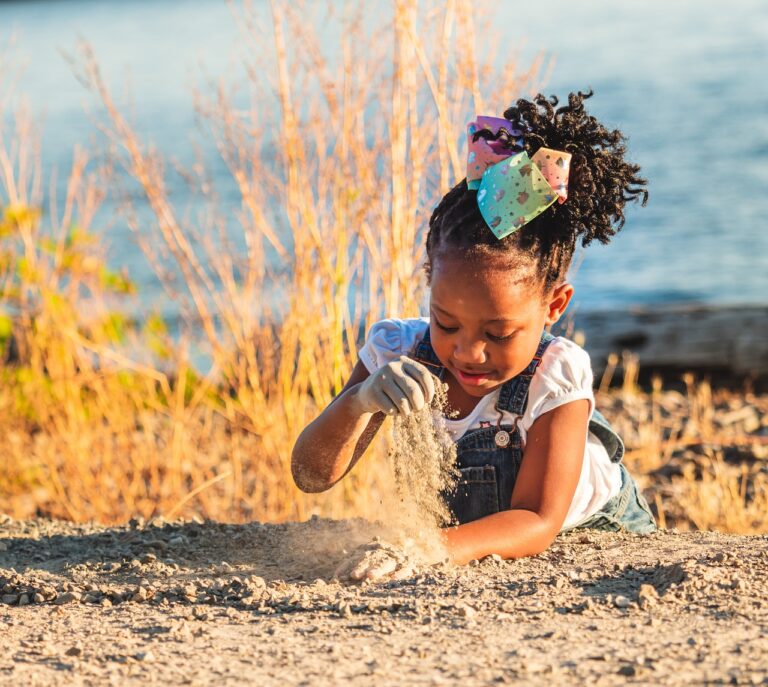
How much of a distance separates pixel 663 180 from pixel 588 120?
37.5ft

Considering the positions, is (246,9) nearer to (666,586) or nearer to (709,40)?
(666,586)

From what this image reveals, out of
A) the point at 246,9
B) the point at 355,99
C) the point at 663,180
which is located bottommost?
the point at 663,180

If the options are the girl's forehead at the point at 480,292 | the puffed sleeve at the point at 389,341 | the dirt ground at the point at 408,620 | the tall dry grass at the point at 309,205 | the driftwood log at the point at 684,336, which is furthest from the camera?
the driftwood log at the point at 684,336

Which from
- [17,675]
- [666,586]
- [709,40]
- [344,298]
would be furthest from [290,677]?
[709,40]

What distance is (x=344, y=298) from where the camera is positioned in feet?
14.1

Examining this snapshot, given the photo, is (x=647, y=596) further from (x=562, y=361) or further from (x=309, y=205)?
(x=309, y=205)

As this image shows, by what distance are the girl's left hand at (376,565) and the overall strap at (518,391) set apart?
50 centimetres

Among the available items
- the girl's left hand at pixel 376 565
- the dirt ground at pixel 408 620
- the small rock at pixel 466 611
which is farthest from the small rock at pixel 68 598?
the small rock at pixel 466 611

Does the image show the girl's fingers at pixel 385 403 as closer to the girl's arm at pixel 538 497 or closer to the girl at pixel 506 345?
the girl at pixel 506 345

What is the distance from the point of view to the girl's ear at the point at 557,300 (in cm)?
299

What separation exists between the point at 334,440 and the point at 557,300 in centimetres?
69

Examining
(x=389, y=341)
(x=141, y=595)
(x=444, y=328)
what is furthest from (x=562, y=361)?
(x=141, y=595)

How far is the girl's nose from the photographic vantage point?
282 cm

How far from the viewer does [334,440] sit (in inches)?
121
